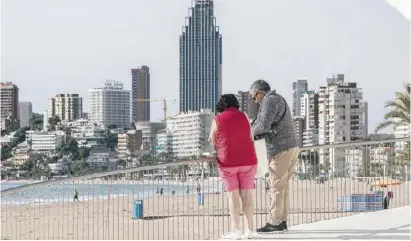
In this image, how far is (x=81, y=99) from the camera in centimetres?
11631

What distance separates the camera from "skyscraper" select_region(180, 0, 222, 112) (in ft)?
404

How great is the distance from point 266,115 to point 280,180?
1.66ft

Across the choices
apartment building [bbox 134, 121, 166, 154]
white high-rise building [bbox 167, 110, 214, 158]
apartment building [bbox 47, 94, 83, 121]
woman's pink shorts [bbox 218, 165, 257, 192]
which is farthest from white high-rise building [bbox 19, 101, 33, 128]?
woman's pink shorts [bbox 218, 165, 257, 192]

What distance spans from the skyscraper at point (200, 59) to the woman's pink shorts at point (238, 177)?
369 ft

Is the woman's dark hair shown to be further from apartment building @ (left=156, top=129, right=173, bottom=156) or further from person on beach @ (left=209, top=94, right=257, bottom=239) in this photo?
apartment building @ (left=156, top=129, right=173, bottom=156)

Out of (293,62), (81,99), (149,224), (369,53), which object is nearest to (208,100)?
(81,99)

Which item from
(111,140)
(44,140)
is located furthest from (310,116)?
(44,140)

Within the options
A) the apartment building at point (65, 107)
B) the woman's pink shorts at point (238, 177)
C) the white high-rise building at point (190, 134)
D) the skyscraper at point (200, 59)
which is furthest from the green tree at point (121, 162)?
the woman's pink shorts at point (238, 177)

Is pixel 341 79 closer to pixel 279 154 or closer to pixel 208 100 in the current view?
pixel 208 100

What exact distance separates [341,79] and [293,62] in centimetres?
717

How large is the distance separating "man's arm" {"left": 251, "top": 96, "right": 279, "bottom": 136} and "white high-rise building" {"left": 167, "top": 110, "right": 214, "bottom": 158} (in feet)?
282

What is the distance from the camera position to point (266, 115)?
6.30m

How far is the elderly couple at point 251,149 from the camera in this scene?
6.05m

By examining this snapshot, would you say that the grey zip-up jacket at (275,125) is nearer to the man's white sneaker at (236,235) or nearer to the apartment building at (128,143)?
the man's white sneaker at (236,235)
